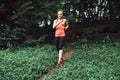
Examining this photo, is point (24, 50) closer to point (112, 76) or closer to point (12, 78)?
point (12, 78)

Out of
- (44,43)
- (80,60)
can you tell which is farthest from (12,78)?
(44,43)

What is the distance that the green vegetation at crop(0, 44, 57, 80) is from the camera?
14.2 m

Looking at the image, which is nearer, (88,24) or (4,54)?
(4,54)

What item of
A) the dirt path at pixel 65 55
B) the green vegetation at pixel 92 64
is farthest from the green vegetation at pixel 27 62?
the green vegetation at pixel 92 64

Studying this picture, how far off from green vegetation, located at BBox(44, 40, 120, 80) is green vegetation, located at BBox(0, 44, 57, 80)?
65cm

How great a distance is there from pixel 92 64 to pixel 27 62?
2.59 metres

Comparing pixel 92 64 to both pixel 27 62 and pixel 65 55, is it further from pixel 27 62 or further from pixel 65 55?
pixel 27 62

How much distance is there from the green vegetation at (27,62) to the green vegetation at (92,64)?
647 millimetres

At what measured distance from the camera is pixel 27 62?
15438mm

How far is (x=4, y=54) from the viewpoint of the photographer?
54.8ft

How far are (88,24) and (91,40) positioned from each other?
292cm

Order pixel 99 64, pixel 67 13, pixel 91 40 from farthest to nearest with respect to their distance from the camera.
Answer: pixel 91 40, pixel 67 13, pixel 99 64

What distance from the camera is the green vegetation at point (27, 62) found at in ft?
46.5

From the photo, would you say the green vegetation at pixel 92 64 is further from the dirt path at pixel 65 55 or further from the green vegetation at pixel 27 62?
the green vegetation at pixel 27 62
